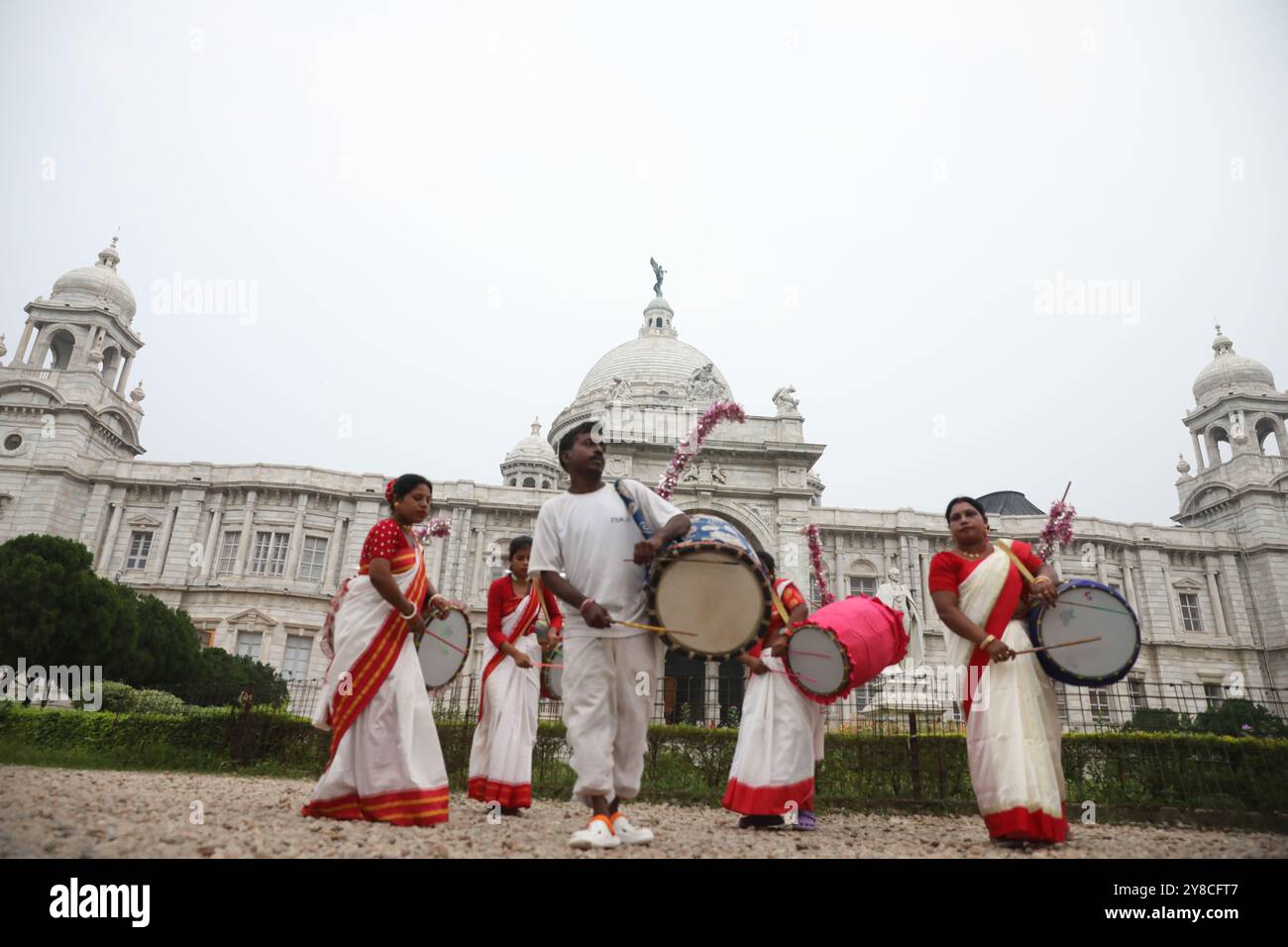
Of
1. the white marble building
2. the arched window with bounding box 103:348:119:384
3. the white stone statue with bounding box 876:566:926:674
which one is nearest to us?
the white stone statue with bounding box 876:566:926:674

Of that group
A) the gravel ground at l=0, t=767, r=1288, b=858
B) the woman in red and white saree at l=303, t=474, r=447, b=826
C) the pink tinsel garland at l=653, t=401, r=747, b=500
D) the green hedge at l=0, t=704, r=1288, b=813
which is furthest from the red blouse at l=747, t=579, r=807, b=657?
the green hedge at l=0, t=704, r=1288, b=813

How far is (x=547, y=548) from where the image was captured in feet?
14.8

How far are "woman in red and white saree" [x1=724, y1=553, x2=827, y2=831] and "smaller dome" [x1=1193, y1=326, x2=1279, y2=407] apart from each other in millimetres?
45398

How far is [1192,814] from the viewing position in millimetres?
7543

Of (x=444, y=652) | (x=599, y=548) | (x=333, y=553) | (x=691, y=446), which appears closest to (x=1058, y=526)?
(x=691, y=446)

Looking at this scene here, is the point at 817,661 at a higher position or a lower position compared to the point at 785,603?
lower

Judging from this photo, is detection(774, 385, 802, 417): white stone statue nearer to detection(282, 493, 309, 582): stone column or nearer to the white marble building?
the white marble building

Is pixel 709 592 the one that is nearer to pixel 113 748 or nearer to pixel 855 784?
pixel 855 784

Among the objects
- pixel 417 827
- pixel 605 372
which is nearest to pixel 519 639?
pixel 417 827

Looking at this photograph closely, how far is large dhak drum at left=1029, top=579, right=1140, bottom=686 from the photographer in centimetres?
504

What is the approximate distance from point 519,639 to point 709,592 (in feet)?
9.61

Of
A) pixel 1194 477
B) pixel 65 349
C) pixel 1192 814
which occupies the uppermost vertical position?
pixel 65 349

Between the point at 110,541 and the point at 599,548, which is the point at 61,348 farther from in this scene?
the point at 599,548

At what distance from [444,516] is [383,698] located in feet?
91.6
